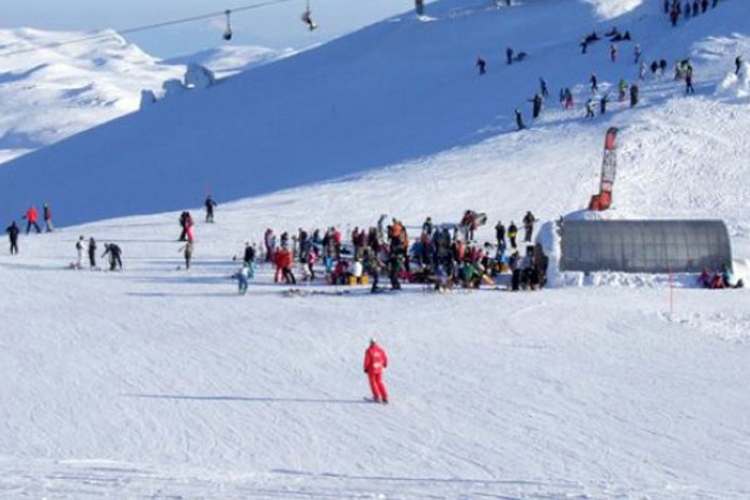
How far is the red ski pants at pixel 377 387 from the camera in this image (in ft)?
57.3

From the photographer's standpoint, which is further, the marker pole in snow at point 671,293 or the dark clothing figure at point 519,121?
the dark clothing figure at point 519,121

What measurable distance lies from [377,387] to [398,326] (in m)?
4.98

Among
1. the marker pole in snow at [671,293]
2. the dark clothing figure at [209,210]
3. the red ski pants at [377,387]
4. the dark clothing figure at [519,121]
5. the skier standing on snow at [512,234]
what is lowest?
the red ski pants at [377,387]

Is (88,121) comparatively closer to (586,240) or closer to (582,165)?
(582,165)

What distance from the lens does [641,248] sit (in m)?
27.4

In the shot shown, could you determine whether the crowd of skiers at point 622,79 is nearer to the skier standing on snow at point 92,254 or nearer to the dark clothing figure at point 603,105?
the dark clothing figure at point 603,105

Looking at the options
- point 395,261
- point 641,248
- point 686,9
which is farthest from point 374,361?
point 686,9

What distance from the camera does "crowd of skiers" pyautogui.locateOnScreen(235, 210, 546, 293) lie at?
85.8 feet

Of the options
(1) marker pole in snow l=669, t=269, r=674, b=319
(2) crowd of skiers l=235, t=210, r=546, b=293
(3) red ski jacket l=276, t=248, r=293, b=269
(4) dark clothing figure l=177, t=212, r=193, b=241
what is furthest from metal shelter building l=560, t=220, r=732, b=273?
(4) dark clothing figure l=177, t=212, r=193, b=241

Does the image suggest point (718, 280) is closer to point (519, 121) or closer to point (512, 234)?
point (512, 234)

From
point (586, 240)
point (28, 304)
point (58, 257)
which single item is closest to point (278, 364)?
point (28, 304)

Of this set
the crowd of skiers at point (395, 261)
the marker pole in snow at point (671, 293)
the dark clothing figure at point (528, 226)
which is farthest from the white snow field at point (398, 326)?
the dark clothing figure at point (528, 226)

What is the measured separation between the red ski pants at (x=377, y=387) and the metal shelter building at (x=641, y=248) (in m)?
10.2

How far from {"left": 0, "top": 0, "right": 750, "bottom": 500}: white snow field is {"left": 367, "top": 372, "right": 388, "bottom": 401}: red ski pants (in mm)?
226
